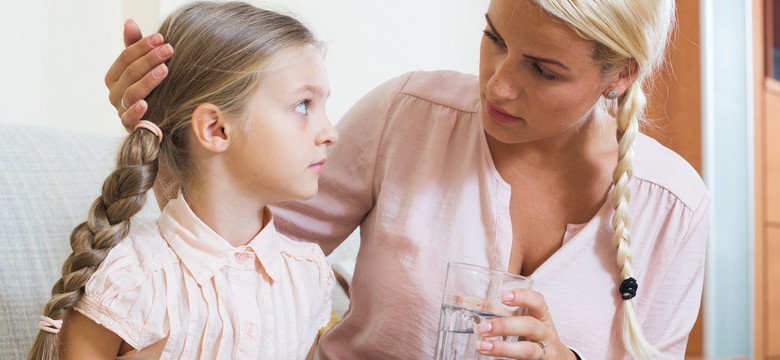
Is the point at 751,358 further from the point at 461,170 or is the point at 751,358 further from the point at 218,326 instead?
the point at 218,326

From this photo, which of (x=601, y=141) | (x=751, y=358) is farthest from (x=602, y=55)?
(x=751, y=358)

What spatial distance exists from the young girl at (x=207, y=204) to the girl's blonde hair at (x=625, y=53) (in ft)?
1.28

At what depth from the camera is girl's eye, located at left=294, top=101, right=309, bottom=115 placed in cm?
104

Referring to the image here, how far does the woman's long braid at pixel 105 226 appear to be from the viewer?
3.00 ft

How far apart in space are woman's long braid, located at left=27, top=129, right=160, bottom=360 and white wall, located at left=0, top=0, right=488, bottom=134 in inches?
35.6

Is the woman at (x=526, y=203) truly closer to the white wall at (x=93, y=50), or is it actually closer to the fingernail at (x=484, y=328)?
the fingernail at (x=484, y=328)

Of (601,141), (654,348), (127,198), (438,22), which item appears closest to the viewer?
(127,198)

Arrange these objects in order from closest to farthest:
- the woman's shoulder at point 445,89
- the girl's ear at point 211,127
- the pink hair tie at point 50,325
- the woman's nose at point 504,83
A: the pink hair tie at point 50,325
the girl's ear at point 211,127
the woman's nose at point 504,83
the woman's shoulder at point 445,89

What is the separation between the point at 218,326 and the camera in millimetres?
995

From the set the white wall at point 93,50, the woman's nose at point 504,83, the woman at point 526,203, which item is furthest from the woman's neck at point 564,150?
the white wall at point 93,50

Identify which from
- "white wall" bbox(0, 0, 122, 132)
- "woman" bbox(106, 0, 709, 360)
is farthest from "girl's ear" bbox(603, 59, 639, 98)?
"white wall" bbox(0, 0, 122, 132)

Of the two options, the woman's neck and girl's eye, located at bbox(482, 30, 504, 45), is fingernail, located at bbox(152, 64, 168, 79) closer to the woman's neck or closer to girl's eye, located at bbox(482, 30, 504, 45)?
girl's eye, located at bbox(482, 30, 504, 45)

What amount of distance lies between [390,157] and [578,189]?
1.15 feet

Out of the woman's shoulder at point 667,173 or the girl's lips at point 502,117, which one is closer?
the girl's lips at point 502,117
